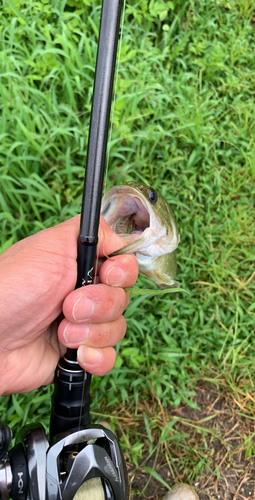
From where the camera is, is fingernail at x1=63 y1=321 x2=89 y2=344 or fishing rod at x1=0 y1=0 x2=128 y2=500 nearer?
fishing rod at x1=0 y1=0 x2=128 y2=500

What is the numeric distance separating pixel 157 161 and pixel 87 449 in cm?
231

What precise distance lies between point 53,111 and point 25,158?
480mm

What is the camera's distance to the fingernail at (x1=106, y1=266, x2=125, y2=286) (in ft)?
4.93

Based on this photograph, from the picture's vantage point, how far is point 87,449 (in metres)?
1.09

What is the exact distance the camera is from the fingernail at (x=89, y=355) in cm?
142

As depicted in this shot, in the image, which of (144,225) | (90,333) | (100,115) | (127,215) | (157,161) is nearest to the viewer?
(100,115)

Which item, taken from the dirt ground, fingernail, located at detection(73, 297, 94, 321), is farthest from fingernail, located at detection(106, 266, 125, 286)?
the dirt ground

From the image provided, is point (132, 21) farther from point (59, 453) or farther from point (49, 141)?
point (59, 453)

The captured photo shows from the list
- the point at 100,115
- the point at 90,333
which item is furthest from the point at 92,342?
the point at 100,115

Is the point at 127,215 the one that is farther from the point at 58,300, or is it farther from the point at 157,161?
the point at 157,161

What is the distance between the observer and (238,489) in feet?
7.39

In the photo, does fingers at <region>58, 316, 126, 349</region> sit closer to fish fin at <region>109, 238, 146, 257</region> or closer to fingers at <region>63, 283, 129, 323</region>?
fingers at <region>63, 283, 129, 323</region>

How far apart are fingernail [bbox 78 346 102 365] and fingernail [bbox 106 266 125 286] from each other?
304 millimetres

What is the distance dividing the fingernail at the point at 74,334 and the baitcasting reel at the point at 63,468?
366 mm
